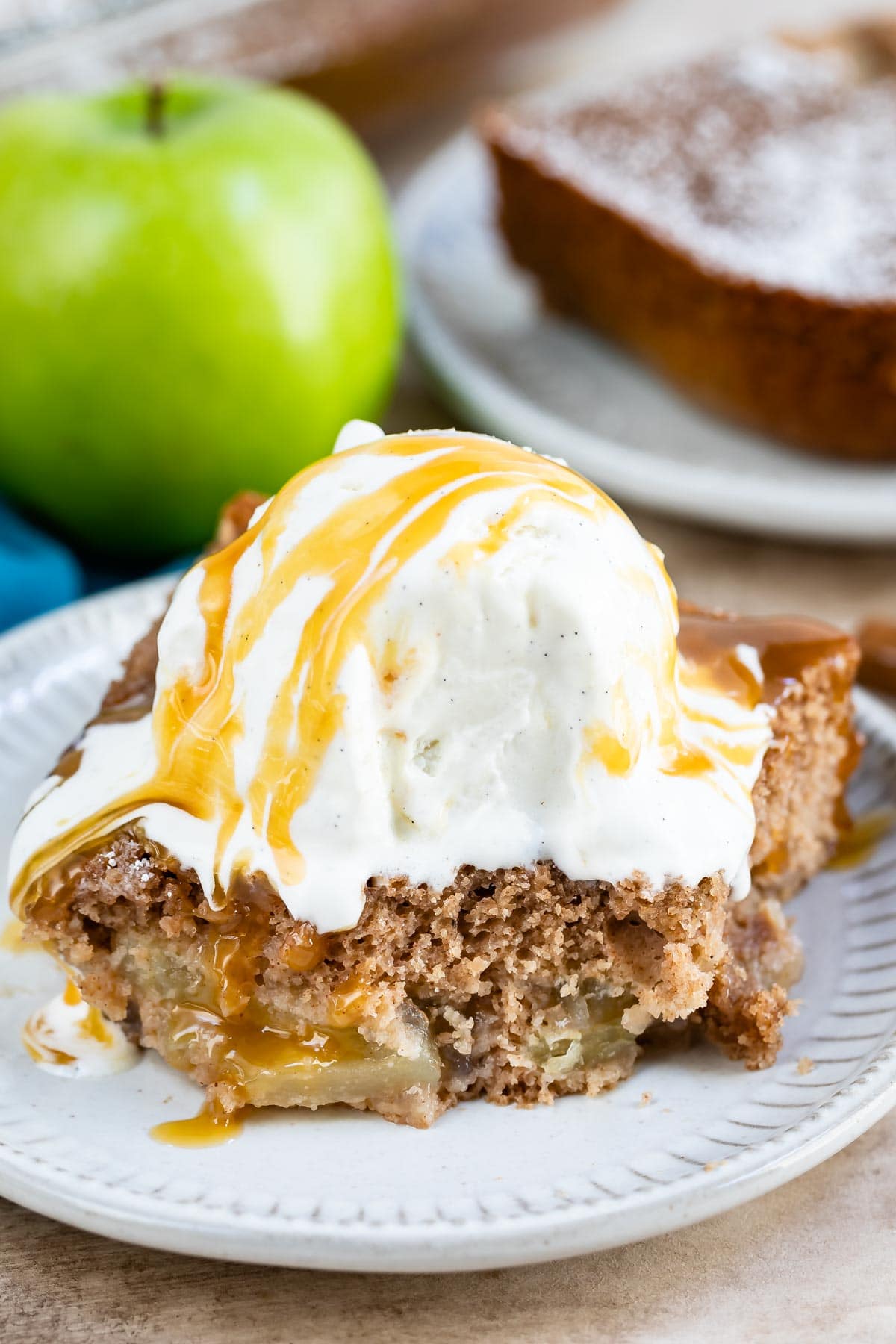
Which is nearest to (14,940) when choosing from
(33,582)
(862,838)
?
(33,582)

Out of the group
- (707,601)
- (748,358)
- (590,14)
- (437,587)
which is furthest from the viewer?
(590,14)

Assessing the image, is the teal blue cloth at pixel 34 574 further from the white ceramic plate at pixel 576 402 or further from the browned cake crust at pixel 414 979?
the browned cake crust at pixel 414 979

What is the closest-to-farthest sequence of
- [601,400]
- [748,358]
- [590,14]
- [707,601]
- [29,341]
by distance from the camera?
[29,341]
[707,601]
[748,358]
[601,400]
[590,14]

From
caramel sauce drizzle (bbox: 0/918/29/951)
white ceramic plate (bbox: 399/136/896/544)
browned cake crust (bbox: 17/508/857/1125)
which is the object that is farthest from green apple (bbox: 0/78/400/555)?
browned cake crust (bbox: 17/508/857/1125)

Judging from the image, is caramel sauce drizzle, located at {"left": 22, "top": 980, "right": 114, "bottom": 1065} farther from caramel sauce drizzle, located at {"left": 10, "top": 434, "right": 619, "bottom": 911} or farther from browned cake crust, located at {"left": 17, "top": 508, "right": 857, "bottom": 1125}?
caramel sauce drizzle, located at {"left": 10, "top": 434, "right": 619, "bottom": 911}

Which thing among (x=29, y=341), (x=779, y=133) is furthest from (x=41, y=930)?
(x=779, y=133)

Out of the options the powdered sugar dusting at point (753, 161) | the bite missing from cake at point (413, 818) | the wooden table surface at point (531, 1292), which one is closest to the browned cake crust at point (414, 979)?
the bite missing from cake at point (413, 818)

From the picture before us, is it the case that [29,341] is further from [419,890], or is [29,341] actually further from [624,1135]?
[624,1135]
